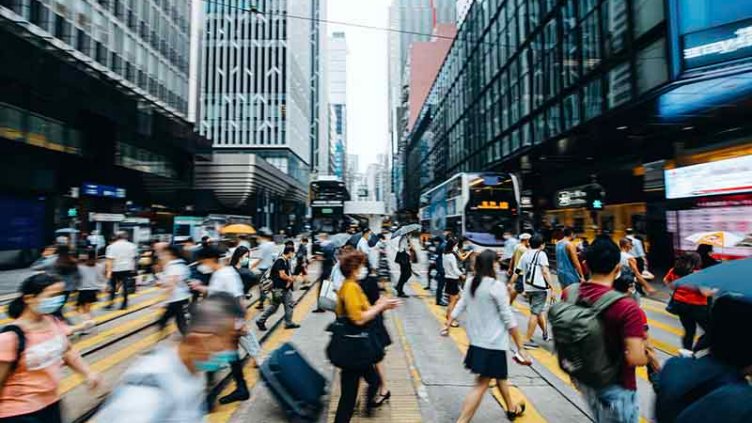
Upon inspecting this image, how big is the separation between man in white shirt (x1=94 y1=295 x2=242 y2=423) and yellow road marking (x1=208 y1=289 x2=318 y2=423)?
8.56 ft

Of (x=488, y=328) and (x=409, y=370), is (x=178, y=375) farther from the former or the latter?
(x=409, y=370)

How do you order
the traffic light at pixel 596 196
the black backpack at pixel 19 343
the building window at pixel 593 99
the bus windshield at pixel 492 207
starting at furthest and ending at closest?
the traffic light at pixel 596 196 < the bus windshield at pixel 492 207 < the building window at pixel 593 99 < the black backpack at pixel 19 343

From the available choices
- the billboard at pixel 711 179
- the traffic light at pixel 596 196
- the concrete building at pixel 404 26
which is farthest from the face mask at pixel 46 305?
the concrete building at pixel 404 26

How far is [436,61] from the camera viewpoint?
101 meters

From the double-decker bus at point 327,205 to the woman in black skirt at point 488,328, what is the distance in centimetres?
2879

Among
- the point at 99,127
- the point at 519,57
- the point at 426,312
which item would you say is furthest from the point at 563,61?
the point at 99,127

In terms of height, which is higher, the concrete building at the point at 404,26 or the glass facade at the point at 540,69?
the concrete building at the point at 404,26

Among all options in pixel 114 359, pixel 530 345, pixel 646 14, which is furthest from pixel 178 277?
pixel 646 14

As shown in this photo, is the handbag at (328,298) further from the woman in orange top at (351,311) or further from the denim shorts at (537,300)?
the denim shorts at (537,300)

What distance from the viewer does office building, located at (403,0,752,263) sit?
11.8m

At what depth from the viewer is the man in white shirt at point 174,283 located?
18.2ft

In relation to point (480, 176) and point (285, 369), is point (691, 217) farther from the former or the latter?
point (285, 369)

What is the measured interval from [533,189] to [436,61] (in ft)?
255

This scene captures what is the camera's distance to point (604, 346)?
7.97 ft
